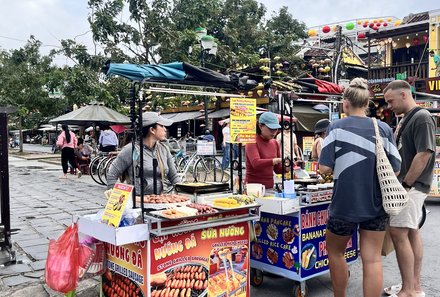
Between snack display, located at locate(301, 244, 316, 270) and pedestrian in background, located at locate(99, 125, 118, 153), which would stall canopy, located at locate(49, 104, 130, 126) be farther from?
snack display, located at locate(301, 244, 316, 270)

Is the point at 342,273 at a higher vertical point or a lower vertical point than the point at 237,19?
lower

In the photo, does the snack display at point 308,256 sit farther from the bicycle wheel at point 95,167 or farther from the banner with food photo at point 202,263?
the bicycle wheel at point 95,167

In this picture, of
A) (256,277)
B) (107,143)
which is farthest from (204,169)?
(256,277)

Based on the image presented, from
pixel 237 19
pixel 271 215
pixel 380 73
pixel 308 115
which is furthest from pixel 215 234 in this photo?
pixel 237 19

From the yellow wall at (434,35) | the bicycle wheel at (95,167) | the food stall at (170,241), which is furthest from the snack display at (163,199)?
the yellow wall at (434,35)

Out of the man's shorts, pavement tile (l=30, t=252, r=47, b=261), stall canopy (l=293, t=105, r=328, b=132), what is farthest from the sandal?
stall canopy (l=293, t=105, r=328, b=132)

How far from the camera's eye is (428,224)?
6.69 metres

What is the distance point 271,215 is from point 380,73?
16.6 metres

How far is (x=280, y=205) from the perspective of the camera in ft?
11.7

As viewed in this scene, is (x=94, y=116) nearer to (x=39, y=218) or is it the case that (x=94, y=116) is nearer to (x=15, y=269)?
(x=39, y=218)

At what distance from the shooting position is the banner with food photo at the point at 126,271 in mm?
2896

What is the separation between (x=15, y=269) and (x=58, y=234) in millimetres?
1490

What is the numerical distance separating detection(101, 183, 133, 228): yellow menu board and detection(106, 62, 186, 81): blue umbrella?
0.80 meters

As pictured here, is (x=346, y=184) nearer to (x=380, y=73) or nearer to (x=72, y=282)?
(x=72, y=282)
